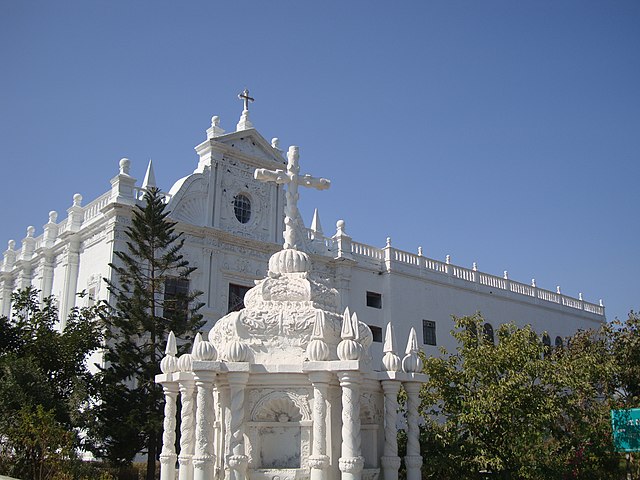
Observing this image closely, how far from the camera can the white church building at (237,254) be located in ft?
81.3

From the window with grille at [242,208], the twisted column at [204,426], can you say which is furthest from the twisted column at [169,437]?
the window with grille at [242,208]

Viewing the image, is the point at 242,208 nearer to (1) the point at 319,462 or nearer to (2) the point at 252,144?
(2) the point at 252,144

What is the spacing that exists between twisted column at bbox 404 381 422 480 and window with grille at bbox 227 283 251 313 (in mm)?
14366

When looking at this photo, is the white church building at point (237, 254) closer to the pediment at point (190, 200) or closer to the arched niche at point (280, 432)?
the pediment at point (190, 200)

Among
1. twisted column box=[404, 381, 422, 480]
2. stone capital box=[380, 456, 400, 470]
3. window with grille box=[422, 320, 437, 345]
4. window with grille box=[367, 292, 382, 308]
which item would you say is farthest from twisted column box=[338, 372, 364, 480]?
window with grille box=[422, 320, 437, 345]

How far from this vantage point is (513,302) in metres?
35.6

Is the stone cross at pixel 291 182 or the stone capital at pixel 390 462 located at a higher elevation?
the stone cross at pixel 291 182

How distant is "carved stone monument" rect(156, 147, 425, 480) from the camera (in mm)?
9898

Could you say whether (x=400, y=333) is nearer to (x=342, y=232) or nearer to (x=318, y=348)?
(x=342, y=232)

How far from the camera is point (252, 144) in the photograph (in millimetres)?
27719

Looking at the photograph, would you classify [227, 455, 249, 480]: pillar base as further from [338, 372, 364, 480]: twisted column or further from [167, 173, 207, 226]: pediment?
[167, 173, 207, 226]: pediment

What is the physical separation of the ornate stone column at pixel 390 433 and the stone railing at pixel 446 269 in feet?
60.0

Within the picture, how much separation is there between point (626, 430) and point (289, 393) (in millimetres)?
7402

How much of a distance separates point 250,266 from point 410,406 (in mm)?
15471
